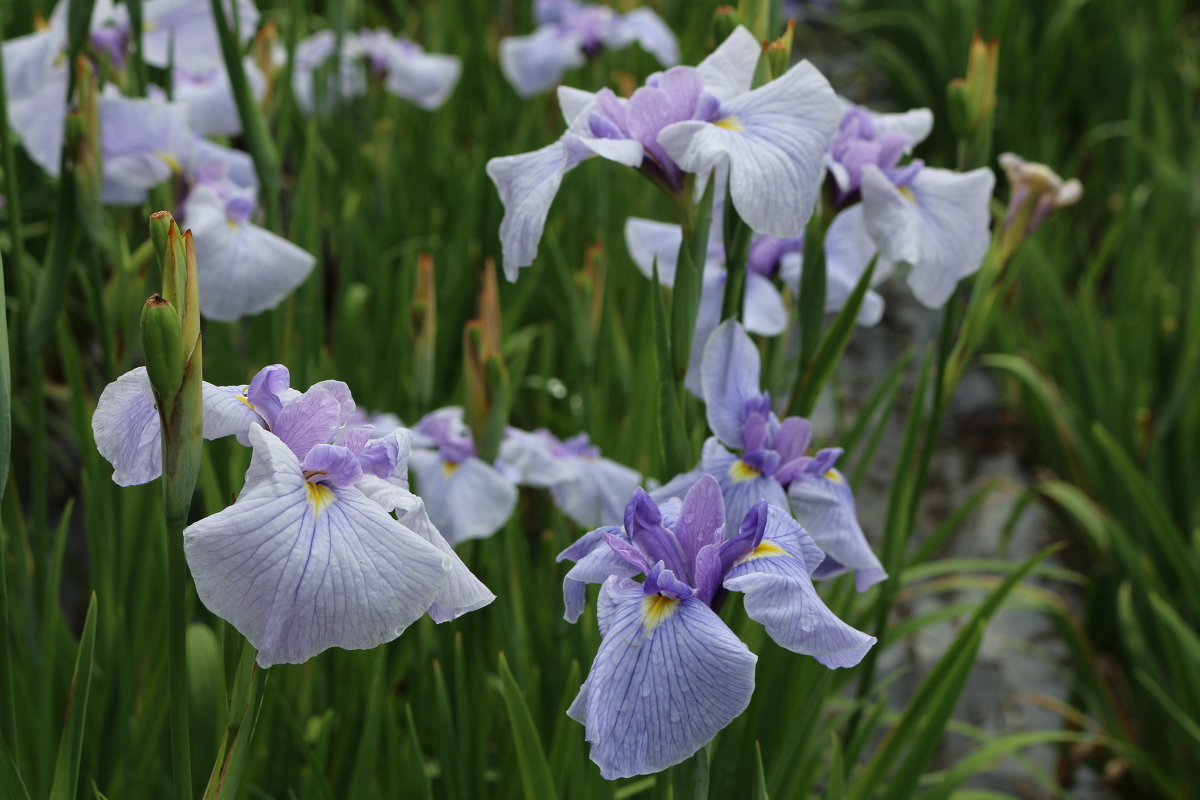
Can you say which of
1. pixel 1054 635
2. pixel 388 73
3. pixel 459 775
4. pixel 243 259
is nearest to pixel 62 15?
pixel 243 259

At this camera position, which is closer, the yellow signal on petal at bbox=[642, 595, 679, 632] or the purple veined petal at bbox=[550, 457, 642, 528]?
the yellow signal on petal at bbox=[642, 595, 679, 632]

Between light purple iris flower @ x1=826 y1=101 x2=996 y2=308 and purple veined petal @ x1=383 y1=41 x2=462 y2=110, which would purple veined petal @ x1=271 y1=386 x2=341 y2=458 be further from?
purple veined petal @ x1=383 y1=41 x2=462 y2=110

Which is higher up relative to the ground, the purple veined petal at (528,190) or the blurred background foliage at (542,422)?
the purple veined petal at (528,190)

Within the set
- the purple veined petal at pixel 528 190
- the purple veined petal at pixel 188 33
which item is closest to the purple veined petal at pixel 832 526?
the purple veined petal at pixel 528 190

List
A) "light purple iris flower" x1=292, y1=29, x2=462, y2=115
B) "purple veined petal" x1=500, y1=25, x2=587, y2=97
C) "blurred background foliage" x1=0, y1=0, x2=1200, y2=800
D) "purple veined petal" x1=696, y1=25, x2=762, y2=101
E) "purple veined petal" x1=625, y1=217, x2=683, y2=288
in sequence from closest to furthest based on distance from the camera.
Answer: "purple veined petal" x1=696, y1=25, x2=762, y2=101 → "blurred background foliage" x1=0, y1=0, x2=1200, y2=800 → "purple veined petal" x1=625, y1=217, x2=683, y2=288 → "light purple iris flower" x1=292, y1=29, x2=462, y2=115 → "purple veined petal" x1=500, y1=25, x2=587, y2=97

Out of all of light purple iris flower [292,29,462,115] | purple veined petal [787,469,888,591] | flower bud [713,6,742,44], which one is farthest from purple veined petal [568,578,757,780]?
light purple iris flower [292,29,462,115]

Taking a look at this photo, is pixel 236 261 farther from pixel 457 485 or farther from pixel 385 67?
pixel 385 67

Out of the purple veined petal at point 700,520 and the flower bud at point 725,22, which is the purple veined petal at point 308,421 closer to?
the purple veined petal at point 700,520
